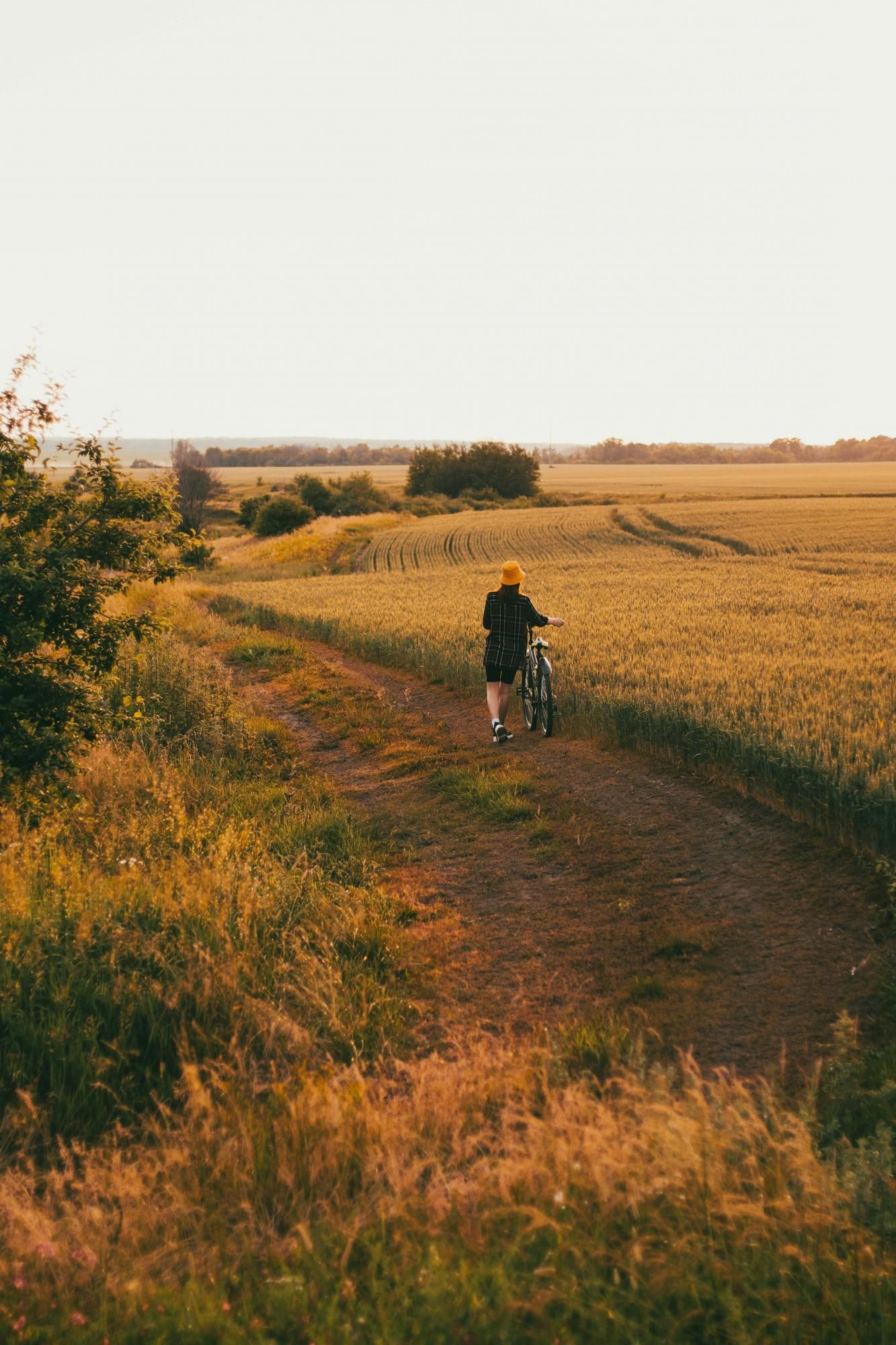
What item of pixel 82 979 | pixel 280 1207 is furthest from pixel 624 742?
pixel 280 1207

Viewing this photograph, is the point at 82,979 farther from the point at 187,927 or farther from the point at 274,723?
the point at 274,723

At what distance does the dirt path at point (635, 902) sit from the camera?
5750 mm

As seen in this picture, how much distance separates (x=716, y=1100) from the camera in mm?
3666

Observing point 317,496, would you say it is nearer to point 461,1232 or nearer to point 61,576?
point 61,576

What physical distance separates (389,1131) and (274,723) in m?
10.3

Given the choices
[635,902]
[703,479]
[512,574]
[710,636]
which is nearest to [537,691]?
[512,574]

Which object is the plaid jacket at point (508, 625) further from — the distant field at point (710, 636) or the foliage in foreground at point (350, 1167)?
the foliage in foreground at point (350, 1167)

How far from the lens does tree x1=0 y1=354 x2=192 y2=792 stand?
7.46 meters

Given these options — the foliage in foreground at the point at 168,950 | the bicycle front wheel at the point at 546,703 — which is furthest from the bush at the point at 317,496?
the foliage in foreground at the point at 168,950

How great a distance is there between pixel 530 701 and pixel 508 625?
1.40m

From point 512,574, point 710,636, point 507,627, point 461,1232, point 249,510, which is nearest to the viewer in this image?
point 461,1232

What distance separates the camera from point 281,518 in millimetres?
67812

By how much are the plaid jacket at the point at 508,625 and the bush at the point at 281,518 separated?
188ft

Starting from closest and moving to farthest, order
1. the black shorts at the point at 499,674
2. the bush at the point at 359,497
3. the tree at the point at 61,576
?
1. the tree at the point at 61,576
2. the black shorts at the point at 499,674
3. the bush at the point at 359,497
